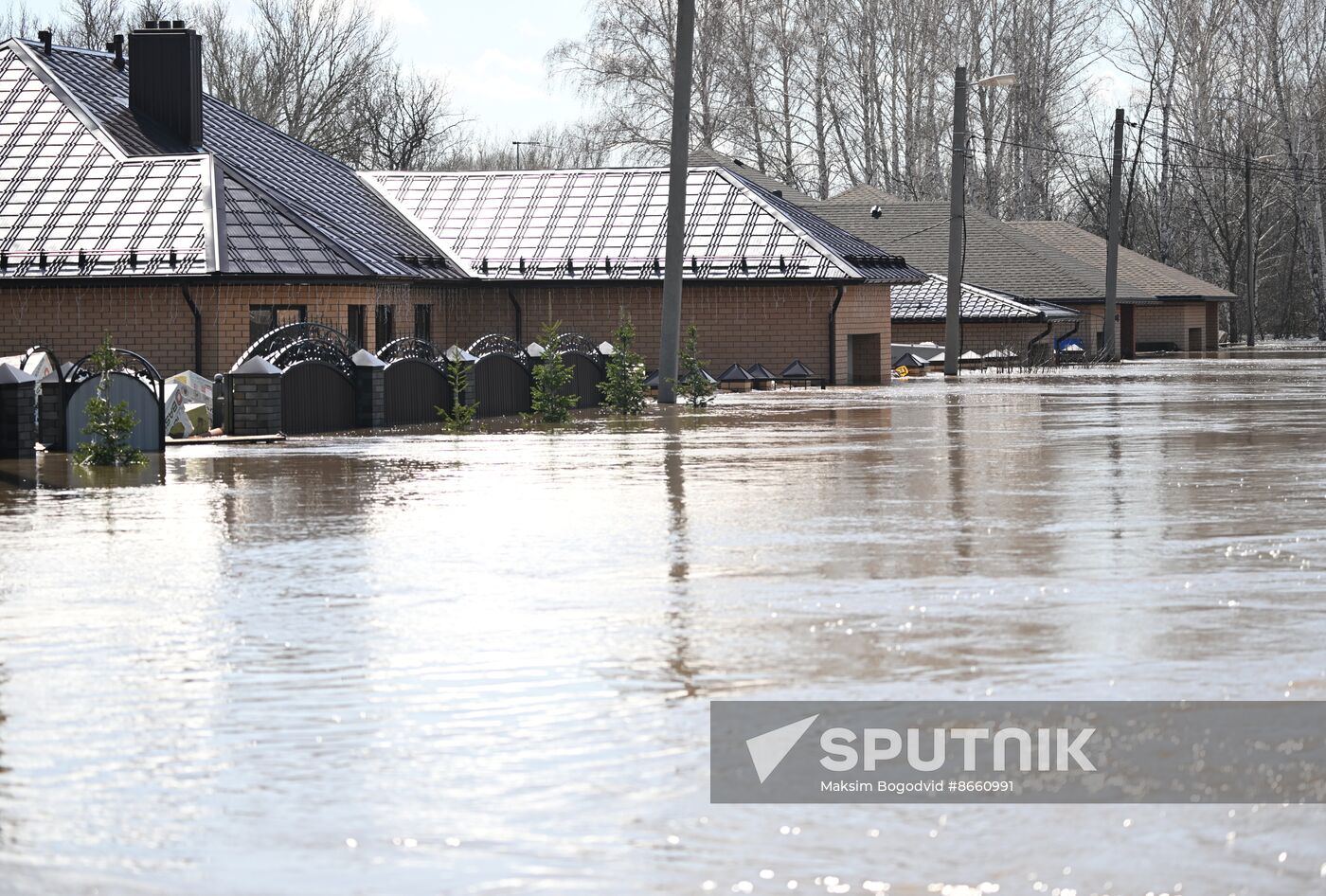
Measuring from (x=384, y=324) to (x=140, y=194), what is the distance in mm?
7081

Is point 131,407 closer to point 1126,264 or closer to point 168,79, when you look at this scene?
point 168,79

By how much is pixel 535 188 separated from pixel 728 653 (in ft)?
156

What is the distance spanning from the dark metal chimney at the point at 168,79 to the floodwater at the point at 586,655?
24.1 metres

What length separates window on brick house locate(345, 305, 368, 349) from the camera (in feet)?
143

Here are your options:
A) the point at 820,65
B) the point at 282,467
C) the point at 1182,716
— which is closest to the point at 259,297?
the point at 282,467

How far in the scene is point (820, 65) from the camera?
99.8 meters

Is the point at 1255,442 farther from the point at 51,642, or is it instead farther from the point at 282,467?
the point at 51,642

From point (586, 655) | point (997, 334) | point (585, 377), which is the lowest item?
point (586, 655)

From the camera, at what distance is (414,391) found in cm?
3481

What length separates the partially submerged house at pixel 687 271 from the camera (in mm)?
52188

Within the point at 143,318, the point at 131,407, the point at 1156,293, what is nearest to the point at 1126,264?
the point at 1156,293

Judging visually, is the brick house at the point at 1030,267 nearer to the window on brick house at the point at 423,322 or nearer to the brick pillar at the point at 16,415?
the window on brick house at the point at 423,322

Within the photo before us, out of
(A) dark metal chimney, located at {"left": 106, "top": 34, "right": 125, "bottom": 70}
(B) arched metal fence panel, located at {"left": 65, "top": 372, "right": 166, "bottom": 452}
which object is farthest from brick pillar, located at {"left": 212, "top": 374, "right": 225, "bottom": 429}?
(A) dark metal chimney, located at {"left": 106, "top": 34, "right": 125, "bottom": 70}

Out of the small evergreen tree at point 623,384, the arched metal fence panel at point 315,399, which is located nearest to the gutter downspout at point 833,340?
the small evergreen tree at point 623,384
